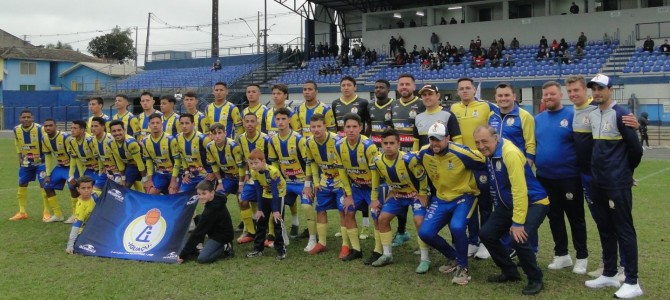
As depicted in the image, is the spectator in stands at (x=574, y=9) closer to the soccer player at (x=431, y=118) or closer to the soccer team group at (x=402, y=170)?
the soccer team group at (x=402, y=170)

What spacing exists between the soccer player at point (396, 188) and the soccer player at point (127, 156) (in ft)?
14.3

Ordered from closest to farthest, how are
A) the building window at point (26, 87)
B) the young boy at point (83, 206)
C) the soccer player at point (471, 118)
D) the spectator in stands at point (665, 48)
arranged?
the soccer player at point (471, 118), the young boy at point (83, 206), the spectator in stands at point (665, 48), the building window at point (26, 87)

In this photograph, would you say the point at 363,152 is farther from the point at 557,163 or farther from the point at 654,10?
the point at 654,10

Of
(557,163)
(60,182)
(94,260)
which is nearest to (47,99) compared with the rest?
(60,182)

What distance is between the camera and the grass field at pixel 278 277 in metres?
6.07

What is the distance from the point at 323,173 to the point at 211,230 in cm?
172

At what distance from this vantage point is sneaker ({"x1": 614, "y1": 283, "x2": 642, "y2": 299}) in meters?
5.75

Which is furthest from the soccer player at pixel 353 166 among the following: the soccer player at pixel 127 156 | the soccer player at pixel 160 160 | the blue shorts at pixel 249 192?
the soccer player at pixel 127 156

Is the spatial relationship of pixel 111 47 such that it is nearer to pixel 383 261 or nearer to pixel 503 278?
pixel 383 261

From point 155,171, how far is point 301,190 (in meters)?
2.89

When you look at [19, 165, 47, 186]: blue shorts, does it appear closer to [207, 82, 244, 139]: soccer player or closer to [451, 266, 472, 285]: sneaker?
[207, 82, 244, 139]: soccer player

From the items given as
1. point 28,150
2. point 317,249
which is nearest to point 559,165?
point 317,249

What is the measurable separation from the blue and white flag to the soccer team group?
27 cm

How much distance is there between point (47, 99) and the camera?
167 ft
